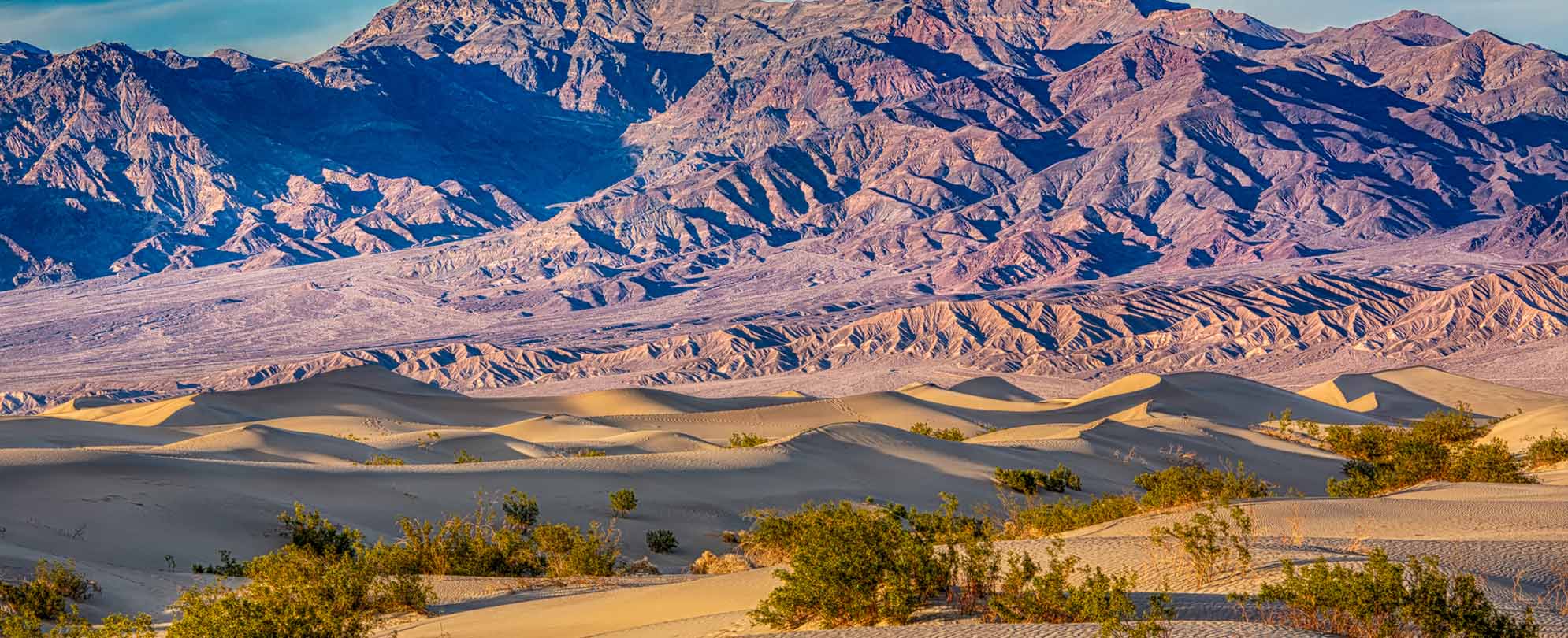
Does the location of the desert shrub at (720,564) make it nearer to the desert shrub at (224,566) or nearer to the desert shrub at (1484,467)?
the desert shrub at (224,566)

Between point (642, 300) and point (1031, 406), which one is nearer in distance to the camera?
point (1031, 406)

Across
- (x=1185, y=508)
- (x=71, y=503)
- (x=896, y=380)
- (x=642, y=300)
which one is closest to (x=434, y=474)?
(x=71, y=503)

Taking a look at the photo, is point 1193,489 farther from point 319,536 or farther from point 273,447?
point 273,447

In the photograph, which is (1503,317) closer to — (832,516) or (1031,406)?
(1031,406)

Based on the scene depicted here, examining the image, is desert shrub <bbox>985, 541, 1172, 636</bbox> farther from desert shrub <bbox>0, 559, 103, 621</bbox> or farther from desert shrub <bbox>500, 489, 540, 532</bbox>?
desert shrub <bbox>500, 489, 540, 532</bbox>

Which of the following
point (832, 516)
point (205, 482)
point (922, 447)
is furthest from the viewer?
point (922, 447)

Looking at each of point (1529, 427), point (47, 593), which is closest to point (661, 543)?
point (47, 593)

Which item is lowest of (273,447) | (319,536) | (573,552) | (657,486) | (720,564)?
(720,564)
